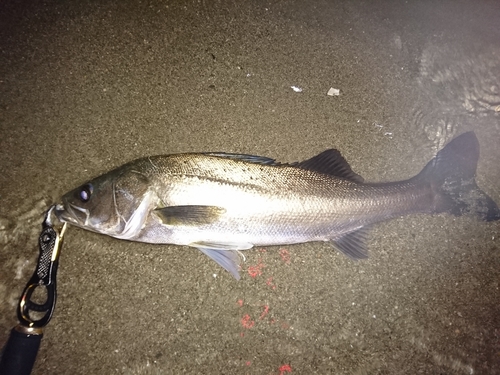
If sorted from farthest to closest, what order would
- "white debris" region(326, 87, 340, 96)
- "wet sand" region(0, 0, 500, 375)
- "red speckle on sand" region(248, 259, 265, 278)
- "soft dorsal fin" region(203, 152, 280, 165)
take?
"white debris" region(326, 87, 340, 96) < "red speckle on sand" region(248, 259, 265, 278) < "wet sand" region(0, 0, 500, 375) < "soft dorsal fin" region(203, 152, 280, 165)

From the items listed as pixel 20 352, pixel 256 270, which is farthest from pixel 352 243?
pixel 20 352

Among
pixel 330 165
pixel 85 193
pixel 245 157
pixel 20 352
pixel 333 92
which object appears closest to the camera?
pixel 20 352

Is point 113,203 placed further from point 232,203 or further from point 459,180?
point 459,180

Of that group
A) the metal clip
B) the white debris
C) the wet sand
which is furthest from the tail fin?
the metal clip

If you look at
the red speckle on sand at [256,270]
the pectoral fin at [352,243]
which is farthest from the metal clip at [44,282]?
the pectoral fin at [352,243]

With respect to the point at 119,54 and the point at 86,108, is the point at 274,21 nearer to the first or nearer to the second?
the point at 119,54

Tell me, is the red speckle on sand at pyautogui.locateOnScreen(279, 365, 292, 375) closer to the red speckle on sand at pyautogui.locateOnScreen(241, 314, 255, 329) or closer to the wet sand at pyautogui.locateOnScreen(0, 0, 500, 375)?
the wet sand at pyautogui.locateOnScreen(0, 0, 500, 375)
